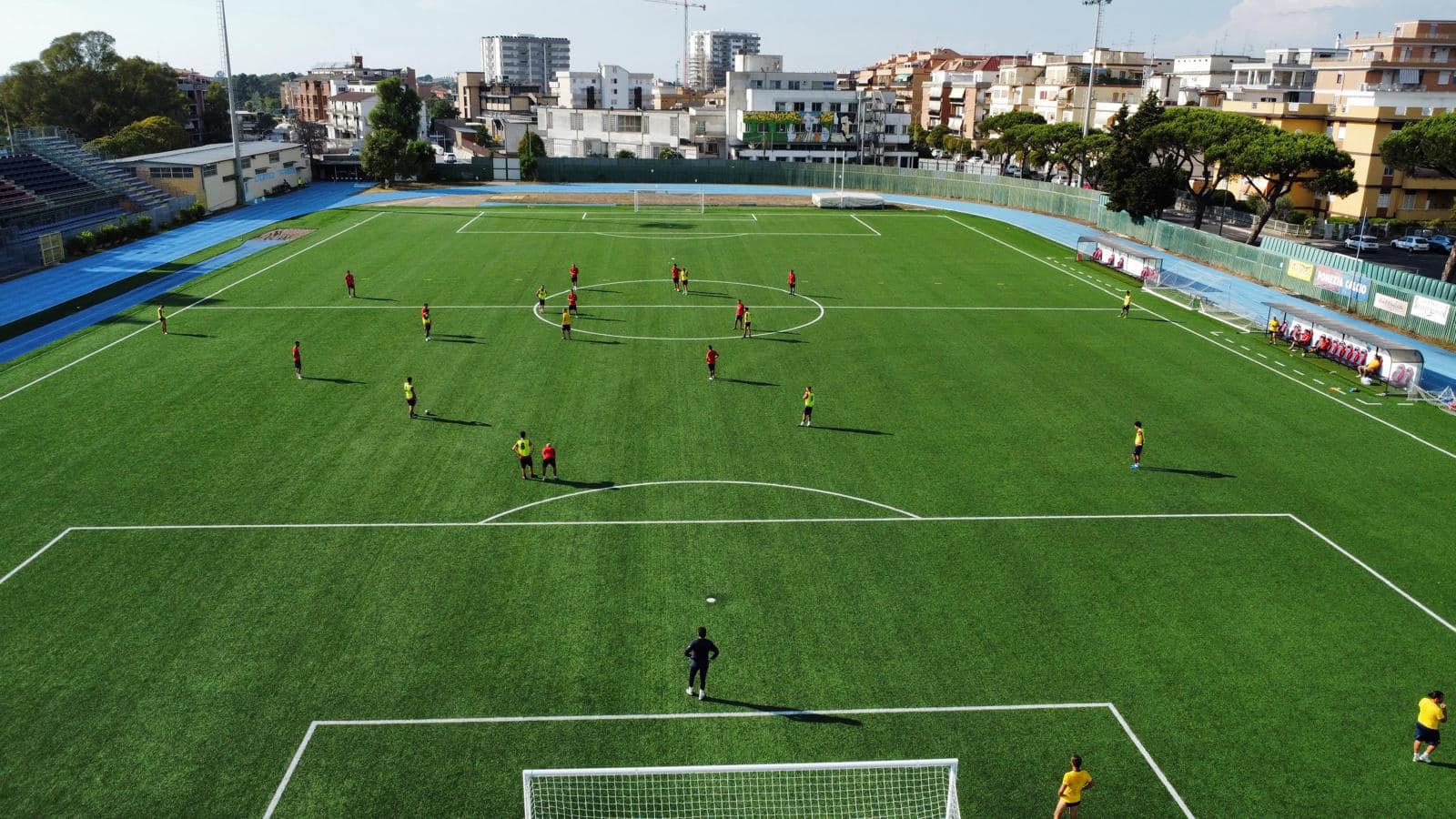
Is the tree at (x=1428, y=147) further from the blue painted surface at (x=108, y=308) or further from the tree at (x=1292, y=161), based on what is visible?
the blue painted surface at (x=108, y=308)

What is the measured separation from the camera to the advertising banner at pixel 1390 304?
46.1m

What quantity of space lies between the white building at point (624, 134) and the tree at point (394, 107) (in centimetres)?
3269

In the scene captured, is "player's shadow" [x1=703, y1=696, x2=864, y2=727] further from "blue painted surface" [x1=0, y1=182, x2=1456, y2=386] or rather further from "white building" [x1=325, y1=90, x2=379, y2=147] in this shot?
"white building" [x1=325, y1=90, x2=379, y2=147]

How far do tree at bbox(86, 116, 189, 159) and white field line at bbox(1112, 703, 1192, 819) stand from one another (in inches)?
4131

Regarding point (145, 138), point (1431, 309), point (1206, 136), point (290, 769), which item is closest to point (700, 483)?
point (290, 769)

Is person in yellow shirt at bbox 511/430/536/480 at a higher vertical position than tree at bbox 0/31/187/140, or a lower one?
lower

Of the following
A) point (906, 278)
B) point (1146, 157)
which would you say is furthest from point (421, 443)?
point (1146, 157)

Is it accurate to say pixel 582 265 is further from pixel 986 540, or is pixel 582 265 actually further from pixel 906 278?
pixel 986 540

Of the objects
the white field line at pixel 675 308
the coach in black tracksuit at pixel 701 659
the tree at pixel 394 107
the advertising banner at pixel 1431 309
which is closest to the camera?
the coach in black tracksuit at pixel 701 659

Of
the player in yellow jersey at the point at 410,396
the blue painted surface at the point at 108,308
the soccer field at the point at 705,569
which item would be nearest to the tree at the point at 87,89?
the blue painted surface at the point at 108,308

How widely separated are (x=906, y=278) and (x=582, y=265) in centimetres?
2026

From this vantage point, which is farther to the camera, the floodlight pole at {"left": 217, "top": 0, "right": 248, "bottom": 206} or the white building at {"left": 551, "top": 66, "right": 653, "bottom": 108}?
the white building at {"left": 551, "top": 66, "right": 653, "bottom": 108}

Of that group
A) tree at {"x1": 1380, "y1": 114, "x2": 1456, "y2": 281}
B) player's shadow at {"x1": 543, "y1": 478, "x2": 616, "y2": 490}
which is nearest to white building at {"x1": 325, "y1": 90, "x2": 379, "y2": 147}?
tree at {"x1": 1380, "y1": 114, "x2": 1456, "y2": 281}

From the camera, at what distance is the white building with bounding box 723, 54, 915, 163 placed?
131750 mm
